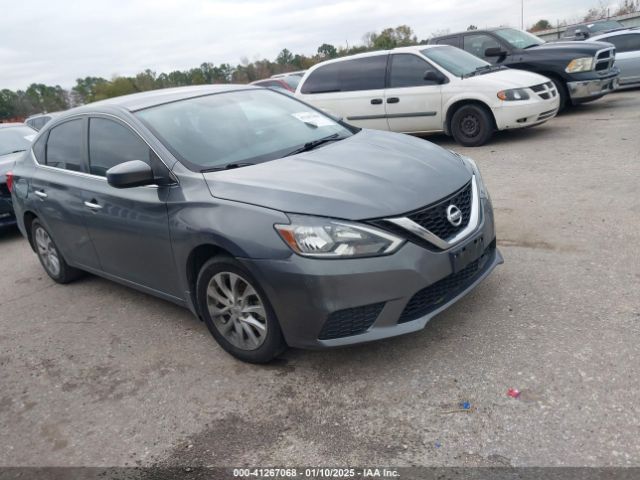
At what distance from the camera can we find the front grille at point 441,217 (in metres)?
3.12

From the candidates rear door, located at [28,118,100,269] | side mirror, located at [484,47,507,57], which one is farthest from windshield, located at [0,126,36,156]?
side mirror, located at [484,47,507,57]

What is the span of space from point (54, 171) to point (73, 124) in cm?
45

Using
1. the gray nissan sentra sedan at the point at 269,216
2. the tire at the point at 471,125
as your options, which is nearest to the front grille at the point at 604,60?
the tire at the point at 471,125

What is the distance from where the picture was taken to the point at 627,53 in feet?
42.3

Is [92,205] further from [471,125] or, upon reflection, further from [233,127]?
[471,125]

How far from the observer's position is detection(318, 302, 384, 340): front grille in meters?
3.07

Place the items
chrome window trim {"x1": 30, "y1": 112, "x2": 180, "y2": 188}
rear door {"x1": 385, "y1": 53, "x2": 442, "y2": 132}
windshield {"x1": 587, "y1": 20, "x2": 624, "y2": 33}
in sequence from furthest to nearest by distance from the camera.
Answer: windshield {"x1": 587, "y1": 20, "x2": 624, "y2": 33}, rear door {"x1": 385, "y1": 53, "x2": 442, "y2": 132}, chrome window trim {"x1": 30, "y1": 112, "x2": 180, "y2": 188}

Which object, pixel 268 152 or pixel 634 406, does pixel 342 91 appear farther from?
pixel 634 406

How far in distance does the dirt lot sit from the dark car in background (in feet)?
10.7

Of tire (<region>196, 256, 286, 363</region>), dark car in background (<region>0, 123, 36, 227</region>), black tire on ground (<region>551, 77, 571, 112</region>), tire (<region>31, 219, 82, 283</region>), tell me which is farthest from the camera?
black tire on ground (<region>551, 77, 571, 112</region>)

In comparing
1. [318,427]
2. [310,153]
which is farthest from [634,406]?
[310,153]

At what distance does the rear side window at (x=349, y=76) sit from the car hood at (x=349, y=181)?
6.09 m

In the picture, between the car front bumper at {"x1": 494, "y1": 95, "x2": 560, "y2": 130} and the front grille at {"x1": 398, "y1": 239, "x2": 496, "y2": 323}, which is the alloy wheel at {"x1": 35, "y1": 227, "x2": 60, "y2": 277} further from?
the car front bumper at {"x1": 494, "y1": 95, "x2": 560, "y2": 130}

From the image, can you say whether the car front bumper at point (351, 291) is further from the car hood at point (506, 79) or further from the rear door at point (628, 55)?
the rear door at point (628, 55)
